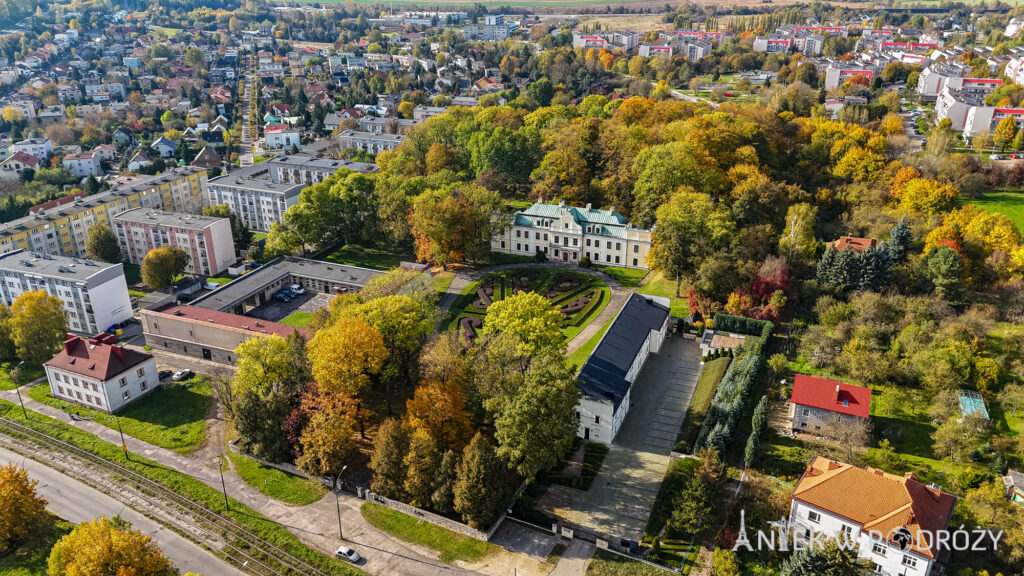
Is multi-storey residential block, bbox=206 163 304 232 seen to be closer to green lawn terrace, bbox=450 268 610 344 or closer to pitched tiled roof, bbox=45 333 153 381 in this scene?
green lawn terrace, bbox=450 268 610 344

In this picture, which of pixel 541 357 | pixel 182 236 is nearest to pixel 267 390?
pixel 541 357

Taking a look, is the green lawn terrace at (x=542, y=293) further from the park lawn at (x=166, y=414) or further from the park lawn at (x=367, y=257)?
the park lawn at (x=166, y=414)

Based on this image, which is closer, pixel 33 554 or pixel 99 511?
pixel 33 554

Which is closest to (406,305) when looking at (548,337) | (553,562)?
(548,337)

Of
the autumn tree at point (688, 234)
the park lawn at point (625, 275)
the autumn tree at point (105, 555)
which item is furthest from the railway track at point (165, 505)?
the park lawn at point (625, 275)

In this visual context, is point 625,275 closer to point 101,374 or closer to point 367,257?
point 367,257

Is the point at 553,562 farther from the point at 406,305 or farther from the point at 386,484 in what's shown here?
the point at 406,305

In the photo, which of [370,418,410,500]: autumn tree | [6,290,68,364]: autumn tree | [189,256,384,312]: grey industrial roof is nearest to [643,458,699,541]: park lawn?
[370,418,410,500]: autumn tree
